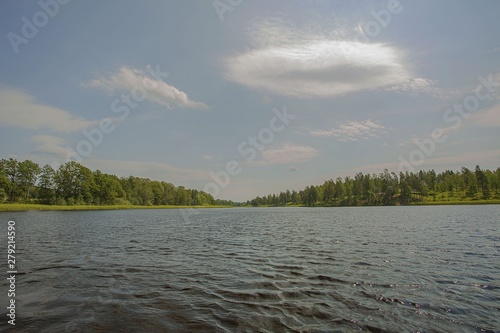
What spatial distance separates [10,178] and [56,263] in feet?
517

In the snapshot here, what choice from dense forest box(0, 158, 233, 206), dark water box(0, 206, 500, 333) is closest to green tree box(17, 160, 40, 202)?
dense forest box(0, 158, 233, 206)

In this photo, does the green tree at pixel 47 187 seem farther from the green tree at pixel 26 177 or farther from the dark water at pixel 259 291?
the dark water at pixel 259 291

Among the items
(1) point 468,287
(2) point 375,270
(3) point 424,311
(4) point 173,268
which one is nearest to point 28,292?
(4) point 173,268

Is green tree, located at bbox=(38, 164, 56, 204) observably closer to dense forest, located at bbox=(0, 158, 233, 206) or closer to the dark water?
dense forest, located at bbox=(0, 158, 233, 206)

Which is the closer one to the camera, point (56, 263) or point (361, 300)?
point (361, 300)

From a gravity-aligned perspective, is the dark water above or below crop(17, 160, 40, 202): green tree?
below

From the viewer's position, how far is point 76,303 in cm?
1234

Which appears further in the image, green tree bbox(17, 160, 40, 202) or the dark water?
green tree bbox(17, 160, 40, 202)

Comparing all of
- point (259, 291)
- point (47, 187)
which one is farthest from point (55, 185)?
point (259, 291)

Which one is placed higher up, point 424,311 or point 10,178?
point 10,178

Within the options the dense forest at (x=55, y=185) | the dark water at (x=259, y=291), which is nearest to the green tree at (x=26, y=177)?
the dense forest at (x=55, y=185)

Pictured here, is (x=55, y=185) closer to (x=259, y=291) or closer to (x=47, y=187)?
(x=47, y=187)

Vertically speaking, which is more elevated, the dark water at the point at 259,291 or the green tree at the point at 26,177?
the green tree at the point at 26,177

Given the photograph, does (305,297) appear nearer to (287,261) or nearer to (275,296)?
(275,296)
